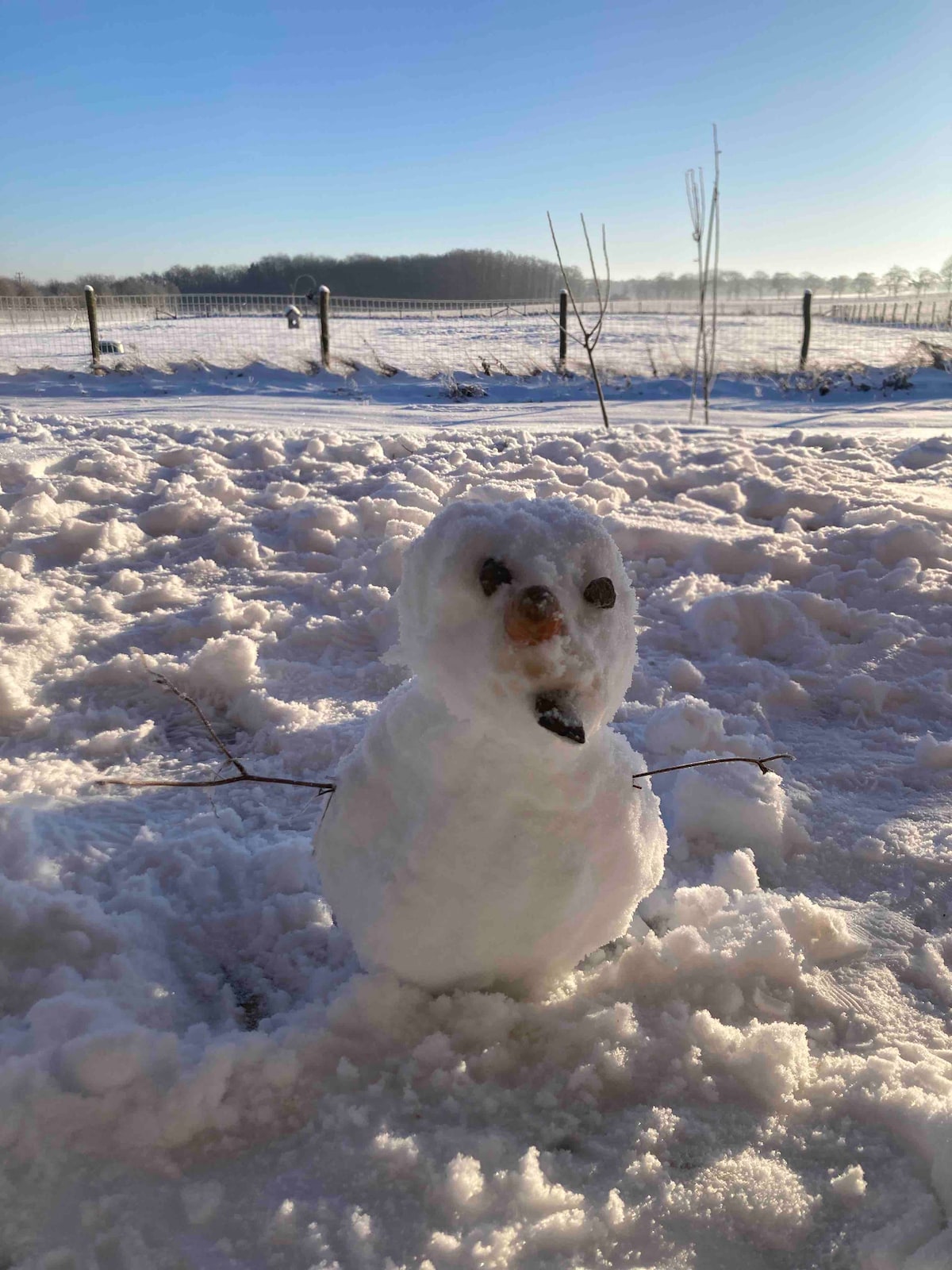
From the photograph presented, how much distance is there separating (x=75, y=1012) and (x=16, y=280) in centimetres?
5170

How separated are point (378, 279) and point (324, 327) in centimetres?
4701

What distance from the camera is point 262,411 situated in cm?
786

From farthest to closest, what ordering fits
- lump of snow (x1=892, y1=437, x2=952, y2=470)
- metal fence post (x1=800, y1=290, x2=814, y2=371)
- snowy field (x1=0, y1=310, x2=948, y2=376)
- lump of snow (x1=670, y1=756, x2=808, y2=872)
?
metal fence post (x1=800, y1=290, x2=814, y2=371), snowy field (x1=0, y1=310, x2=948, y2=376), lump of snow (x1=892, y1=437, x2=952, y2=470), lump of snow (x1=670, y1=756, x2=808, y2=872)

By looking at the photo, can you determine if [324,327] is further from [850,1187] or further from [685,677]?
[850,1187]

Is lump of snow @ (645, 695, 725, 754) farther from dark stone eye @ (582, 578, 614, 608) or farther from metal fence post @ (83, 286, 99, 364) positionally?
metal fence post @ (83, 286, 99, 364)

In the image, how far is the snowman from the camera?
0.92 metres

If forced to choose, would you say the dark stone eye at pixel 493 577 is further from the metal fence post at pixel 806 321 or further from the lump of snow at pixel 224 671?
the metal fence post at pixel 806 321

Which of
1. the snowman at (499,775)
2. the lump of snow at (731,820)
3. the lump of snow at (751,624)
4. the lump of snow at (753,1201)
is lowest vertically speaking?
the lump of snow at (753,1201)

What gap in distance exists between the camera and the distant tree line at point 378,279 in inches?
2010

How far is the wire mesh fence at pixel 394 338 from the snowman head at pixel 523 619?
10683 mm

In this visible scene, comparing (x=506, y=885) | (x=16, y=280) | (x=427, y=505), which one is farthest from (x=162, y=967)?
(x=16, y=280)

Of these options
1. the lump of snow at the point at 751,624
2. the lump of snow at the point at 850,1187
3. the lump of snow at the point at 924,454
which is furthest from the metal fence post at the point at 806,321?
the lump of snow at the point at 850,1187

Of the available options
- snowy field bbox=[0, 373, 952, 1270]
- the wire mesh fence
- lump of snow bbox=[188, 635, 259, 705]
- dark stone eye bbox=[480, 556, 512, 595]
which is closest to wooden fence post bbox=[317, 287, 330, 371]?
the wire mesh fence

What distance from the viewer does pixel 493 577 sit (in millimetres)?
924
